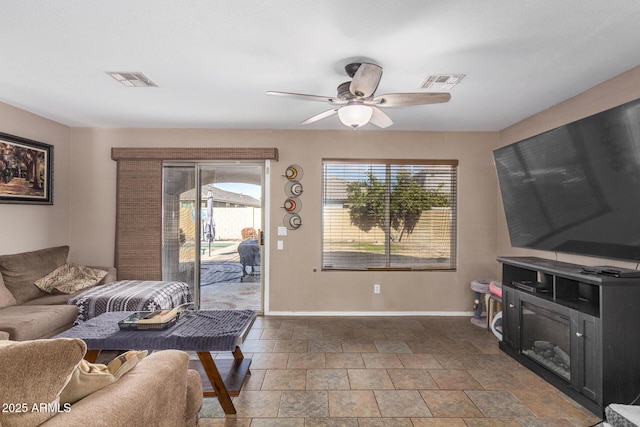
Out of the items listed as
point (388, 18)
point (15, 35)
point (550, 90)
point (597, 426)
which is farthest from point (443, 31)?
point (15, 35)

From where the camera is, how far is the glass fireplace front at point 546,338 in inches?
105

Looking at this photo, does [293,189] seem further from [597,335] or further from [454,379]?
[597,335]

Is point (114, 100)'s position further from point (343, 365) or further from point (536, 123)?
point (536, 123)

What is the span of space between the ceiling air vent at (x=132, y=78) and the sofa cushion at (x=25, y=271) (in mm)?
2268

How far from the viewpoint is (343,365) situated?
306 centimetres

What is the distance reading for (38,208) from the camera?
13.4 ft

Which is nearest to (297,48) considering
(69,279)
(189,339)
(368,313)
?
(189,339)

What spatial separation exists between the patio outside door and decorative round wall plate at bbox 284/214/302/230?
0.35m

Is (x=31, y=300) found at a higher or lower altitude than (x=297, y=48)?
lower

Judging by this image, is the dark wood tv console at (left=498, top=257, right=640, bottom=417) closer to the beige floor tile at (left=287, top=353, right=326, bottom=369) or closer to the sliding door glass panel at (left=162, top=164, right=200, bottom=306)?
the beige floor tile at (left=287, top=353, right=326, bottom=369)

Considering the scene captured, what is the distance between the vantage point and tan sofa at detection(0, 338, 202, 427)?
3.31 feet

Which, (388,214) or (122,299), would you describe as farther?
(388,214)

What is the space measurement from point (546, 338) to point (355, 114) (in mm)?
2518

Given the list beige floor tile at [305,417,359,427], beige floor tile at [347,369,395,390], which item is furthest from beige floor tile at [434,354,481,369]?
beige floor tile at [305,417,359,427]
